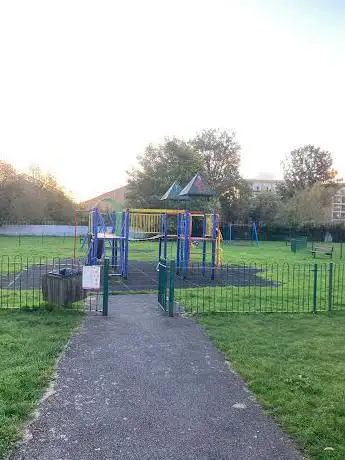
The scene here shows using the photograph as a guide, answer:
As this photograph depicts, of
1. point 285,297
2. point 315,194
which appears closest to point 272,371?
point 285,297

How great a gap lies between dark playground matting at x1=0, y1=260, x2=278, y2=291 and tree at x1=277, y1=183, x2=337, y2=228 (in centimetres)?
3329

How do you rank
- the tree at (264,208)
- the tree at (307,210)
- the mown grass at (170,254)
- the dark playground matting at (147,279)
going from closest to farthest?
the dark playground matting at (147,279) < the mown grass at (170,254) < the tree at (307,210) < the tree at (264,208)

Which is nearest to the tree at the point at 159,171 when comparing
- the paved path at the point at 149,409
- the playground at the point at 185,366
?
the playground at the point at 185,366

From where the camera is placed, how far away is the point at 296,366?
19.9 feet

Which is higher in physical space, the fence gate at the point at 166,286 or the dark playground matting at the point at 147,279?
the fence gate at the point at 166,286

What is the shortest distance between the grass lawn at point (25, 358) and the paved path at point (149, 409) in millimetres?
178

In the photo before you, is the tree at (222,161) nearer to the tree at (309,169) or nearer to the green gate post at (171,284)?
the tree at (309,169)

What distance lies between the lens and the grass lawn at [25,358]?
14.3 ft

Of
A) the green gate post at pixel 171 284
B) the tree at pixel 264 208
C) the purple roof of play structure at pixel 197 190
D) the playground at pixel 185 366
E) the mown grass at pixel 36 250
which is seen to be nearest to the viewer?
the playground at pixel 185 366

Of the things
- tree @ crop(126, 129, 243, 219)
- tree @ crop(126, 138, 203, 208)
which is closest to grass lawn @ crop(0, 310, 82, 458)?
tree @ crop(126, 129, 243, 219)

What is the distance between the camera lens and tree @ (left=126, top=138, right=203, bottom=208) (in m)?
43.6

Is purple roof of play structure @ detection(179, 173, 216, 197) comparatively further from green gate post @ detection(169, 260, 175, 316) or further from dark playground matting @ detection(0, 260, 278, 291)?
green gate post @ detection(169, 260, 175, 316)

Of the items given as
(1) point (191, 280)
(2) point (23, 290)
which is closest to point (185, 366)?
(2) point (23, 290)

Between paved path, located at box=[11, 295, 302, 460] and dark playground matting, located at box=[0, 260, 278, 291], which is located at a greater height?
dark playground matting, located at box=[0, 260, 278, 291]
